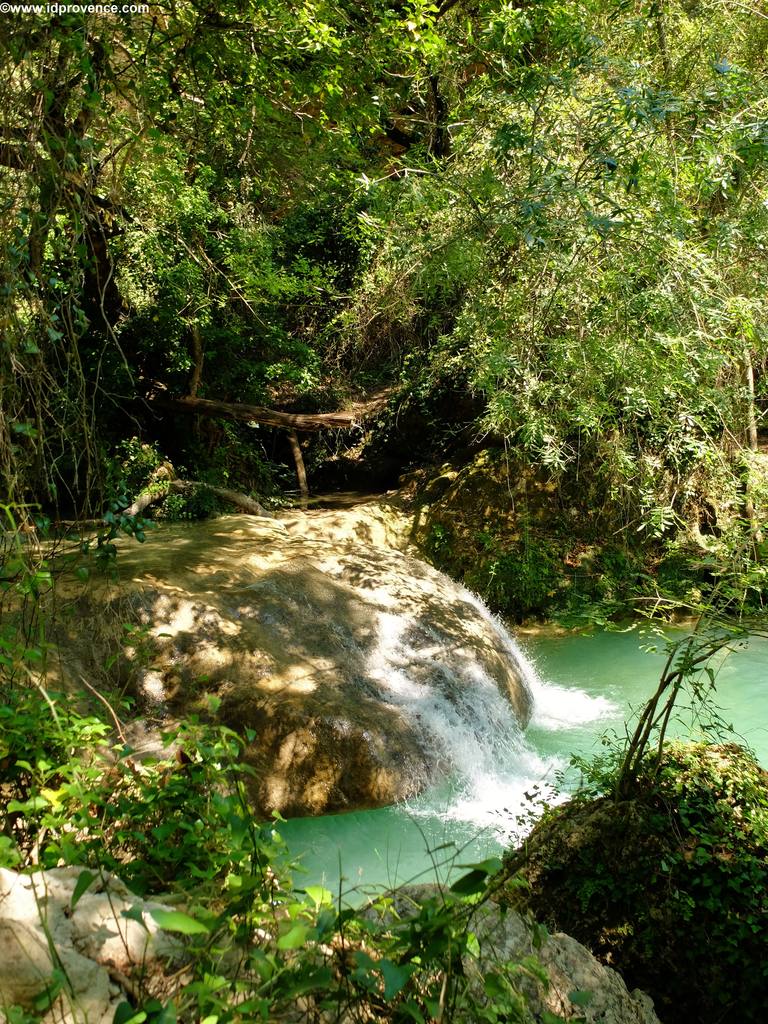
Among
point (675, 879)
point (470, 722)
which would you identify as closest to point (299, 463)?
point (470, 722)

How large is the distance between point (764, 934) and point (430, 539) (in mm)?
7435

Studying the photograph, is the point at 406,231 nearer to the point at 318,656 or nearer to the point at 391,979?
the point at 318,656

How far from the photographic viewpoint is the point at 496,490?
1030 cm

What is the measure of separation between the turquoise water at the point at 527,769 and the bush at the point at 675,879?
1.21 ft

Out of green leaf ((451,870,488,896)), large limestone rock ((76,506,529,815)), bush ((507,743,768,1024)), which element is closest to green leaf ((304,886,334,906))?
green leaf ((451,870,488,896))

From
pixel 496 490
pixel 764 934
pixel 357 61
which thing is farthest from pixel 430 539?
pixel 764 934

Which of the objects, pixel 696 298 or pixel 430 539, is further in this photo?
pixel 430 539

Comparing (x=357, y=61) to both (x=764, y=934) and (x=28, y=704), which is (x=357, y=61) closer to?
(x=28, y=704)

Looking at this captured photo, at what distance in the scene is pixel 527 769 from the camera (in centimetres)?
586

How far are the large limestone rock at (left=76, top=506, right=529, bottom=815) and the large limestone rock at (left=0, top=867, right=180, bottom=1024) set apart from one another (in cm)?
240

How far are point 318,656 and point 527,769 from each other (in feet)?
6.19

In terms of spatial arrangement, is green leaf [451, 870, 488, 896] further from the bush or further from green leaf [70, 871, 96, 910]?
the bush

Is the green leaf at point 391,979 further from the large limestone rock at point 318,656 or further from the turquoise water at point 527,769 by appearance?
the large limestone rock at point 318,656

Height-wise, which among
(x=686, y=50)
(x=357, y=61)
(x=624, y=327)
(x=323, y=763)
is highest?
(x=686, y=50)
